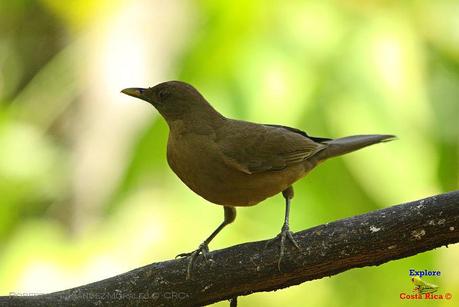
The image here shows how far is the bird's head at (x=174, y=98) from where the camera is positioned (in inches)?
176

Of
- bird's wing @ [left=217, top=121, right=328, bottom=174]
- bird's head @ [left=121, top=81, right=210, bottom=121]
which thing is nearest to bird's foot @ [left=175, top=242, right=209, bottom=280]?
bird's wing @ [left=217, top=121, right=328, bottom=174]

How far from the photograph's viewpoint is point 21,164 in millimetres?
5250

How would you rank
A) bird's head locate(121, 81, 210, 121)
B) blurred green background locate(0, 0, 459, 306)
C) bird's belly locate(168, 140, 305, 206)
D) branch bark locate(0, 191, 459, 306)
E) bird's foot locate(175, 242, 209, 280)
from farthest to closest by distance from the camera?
bird's head locate(121, 81, 210, 121)
blurred green background locate(0, 0, 459, 306)
bird's belly locate(168, 140, 305, 206)
bird's foot locate(175, 242, 209, 280)
branch bark locate(0, 191, 459, 306)

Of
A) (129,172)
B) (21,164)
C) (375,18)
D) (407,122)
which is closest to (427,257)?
(407,122)

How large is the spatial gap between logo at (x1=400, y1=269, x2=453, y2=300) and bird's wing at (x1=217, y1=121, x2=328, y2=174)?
2.79 ft

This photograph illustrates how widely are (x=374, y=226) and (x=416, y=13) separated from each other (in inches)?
58.5

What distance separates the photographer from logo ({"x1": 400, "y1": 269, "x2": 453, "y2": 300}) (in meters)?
4.13

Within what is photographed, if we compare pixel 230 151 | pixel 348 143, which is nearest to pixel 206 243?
pixel 230 151

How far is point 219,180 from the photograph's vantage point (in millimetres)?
4047

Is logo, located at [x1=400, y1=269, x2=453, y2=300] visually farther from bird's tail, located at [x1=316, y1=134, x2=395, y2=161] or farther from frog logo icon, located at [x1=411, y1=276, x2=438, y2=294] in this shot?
bird's tail, located at [x1=316, y1=134, x2=395, y2=161]

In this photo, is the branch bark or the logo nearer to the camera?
the branch bark

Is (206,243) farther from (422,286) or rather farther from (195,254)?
(422,286)

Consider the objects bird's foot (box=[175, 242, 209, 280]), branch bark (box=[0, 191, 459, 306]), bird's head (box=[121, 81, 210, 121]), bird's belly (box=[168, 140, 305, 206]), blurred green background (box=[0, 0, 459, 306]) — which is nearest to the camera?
branch bark (box=[0, 191, 459, 306])

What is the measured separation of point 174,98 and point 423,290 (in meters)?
1.67
